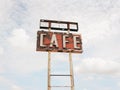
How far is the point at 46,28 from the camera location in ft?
58.5

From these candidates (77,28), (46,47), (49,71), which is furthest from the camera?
(77,28)

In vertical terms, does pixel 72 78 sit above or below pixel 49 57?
below

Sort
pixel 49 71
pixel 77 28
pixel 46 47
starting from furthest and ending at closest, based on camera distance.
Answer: pixel 77 28
pixel 46 47
pixel 49 71

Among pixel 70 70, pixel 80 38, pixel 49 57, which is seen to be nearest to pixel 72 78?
pixel 70 70

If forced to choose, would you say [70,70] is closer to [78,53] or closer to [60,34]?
[78,53]

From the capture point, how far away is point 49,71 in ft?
52.3

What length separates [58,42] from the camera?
17.5 m

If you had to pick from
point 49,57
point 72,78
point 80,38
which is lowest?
point 72,78

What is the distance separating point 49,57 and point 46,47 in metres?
1.00

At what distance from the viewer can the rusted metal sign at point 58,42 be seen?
1723 centimetres

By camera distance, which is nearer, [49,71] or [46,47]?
[49,71]

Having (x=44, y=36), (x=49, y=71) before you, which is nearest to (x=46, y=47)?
(x=44, y=36)

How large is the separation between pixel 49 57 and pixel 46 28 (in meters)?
2.36

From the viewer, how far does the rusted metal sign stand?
1723 cm
